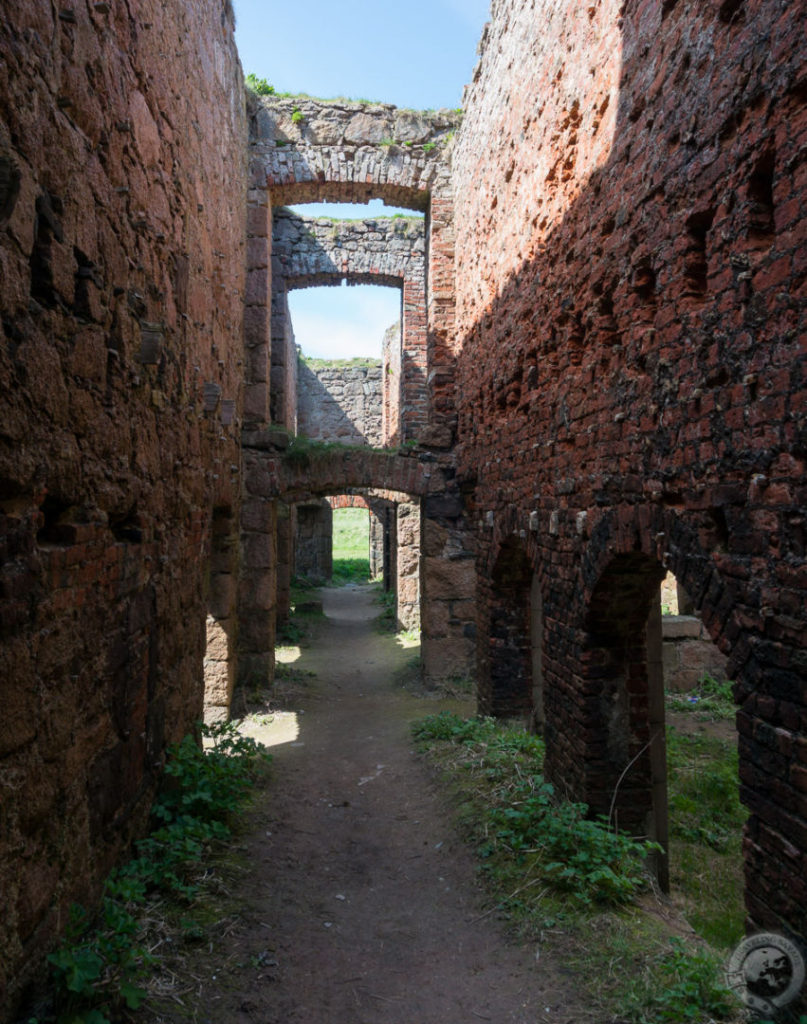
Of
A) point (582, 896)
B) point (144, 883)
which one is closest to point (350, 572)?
point (582, 896)

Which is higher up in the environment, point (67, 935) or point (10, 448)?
point (10, 448)

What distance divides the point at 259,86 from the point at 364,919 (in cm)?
954

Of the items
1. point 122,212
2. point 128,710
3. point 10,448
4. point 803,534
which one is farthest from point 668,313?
point 128,710

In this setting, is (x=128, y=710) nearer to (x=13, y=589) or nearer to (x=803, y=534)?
(x=13, y=589)

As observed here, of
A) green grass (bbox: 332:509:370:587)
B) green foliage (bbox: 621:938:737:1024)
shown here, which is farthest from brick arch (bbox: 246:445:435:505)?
green grass (bbox: 332:509:370:587)

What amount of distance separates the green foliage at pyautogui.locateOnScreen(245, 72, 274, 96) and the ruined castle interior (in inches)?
85.5

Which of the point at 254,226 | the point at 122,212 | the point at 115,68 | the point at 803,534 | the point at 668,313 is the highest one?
the point at 254,226

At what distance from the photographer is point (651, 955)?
295 cm

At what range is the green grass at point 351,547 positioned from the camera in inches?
954

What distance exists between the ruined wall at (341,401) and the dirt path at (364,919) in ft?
45.1

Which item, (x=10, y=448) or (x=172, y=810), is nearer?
(x=10, y=448)

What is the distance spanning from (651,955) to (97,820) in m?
2.38

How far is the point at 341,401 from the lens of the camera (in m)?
19.6

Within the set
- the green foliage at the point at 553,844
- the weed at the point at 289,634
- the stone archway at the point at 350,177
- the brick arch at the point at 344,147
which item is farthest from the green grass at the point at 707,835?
the brick arch at the point at 344,147
